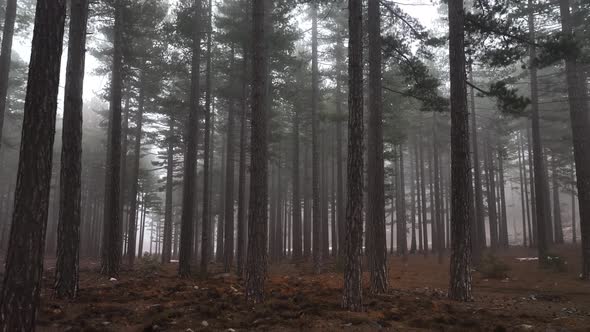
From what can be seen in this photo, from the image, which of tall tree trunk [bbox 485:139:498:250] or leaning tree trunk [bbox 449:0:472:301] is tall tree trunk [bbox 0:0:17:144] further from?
tall tree trunk [bbox 485:139:498:250]

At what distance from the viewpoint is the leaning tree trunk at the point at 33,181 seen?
5.15 meters

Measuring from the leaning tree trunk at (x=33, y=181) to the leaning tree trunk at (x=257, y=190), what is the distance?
15.5 ft

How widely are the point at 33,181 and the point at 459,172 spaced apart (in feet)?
32.8

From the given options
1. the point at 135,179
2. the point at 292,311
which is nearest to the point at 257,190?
the point at 292,311

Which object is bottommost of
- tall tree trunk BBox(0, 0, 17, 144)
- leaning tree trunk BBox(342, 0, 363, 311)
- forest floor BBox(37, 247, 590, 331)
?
forest floor BBox(37, 247, 590, 331)

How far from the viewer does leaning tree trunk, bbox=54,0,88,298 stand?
9805mm

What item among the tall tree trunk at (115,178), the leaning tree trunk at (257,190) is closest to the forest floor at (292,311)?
the leaning tree trunk at (257,190)

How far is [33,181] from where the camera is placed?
17.6 feet

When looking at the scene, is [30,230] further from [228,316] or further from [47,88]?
[228,316]

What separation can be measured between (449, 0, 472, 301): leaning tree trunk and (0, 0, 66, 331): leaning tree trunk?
979cm

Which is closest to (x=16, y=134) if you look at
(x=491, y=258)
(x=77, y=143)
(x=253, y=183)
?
(x=77, y=143)

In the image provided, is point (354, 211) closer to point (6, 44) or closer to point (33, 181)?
point (33, 181)

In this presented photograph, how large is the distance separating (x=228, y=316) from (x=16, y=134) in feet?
131

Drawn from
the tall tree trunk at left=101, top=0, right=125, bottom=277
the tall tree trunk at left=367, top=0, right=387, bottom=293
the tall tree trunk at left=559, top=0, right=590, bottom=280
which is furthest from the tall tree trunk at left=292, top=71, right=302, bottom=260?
the tall tree trunk at left=559, top=0, right=590, bottom=280
